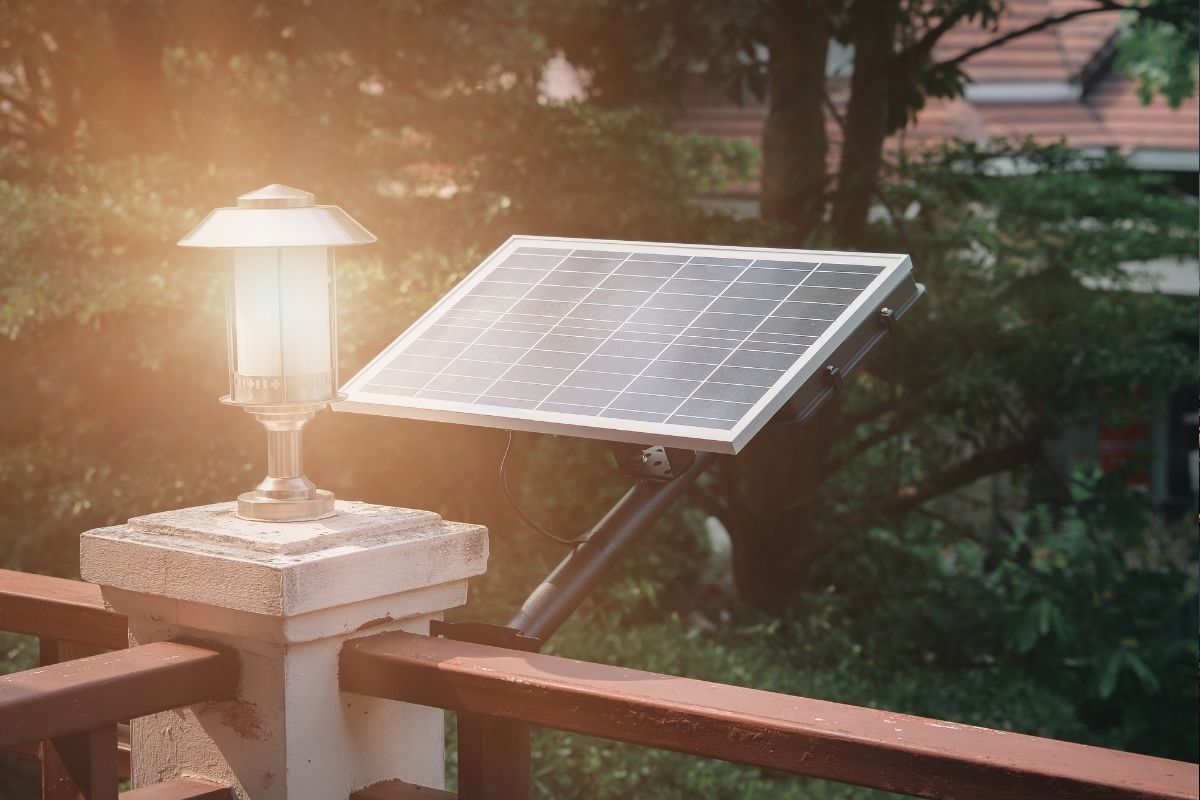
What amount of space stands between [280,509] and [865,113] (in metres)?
7.02

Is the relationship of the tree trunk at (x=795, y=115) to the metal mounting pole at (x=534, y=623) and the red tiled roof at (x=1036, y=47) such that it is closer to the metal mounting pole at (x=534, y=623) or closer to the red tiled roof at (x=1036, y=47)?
the red tiled roof at (x=1036, y=47)

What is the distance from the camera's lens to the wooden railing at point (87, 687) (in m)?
2.16

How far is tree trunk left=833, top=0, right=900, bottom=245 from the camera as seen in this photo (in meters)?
8.43

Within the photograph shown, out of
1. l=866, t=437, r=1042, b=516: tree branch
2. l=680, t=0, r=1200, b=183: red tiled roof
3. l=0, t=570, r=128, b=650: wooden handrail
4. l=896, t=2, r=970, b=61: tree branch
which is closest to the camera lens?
l=0, t=570, r=128, b=650: wooden handrail

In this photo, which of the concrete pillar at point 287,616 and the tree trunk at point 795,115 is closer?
the concrete pillar at point 287,616

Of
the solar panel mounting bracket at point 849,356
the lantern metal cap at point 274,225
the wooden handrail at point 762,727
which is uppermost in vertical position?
the lantern metal cap at point 274,225

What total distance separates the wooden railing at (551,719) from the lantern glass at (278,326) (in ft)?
1.58

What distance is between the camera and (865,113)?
8969 millimetres

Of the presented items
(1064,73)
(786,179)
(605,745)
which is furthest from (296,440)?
(1064,73)

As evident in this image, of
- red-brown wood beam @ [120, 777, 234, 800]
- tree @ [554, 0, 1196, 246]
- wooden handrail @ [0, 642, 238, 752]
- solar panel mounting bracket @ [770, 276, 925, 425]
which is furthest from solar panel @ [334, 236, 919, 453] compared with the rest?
tree @ [554, 0, 1196, 246]

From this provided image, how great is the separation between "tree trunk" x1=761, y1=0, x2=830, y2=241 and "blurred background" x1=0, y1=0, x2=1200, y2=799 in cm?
2

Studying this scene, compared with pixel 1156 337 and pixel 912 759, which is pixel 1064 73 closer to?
pixel 1156 337

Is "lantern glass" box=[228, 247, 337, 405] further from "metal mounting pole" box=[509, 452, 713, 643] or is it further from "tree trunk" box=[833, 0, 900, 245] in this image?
"tree trunk" box=[833, 0, 900, 245]

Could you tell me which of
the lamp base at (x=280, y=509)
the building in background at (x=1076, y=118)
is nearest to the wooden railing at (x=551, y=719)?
the lamp base at (x=280, y=509)
